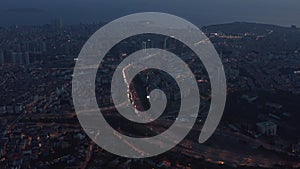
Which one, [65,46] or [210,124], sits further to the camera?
[65,46]

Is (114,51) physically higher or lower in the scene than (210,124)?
higher

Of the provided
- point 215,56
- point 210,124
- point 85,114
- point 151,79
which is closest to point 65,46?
point 215,56

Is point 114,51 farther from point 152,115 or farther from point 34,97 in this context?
point 152,115

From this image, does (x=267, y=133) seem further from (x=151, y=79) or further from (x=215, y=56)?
(x=215, y=56)

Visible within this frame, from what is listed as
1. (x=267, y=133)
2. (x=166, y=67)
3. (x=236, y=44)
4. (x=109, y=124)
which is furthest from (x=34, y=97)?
(x=236, y=44)

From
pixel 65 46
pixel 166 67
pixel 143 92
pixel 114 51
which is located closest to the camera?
pixel 143 92

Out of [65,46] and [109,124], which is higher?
[65,46]

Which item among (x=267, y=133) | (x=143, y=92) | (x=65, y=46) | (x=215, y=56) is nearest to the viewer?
(x=267, y=133)

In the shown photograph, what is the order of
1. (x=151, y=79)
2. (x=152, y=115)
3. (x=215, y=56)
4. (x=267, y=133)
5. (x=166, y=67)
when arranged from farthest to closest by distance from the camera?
(x=215, y=56), (x=166, y=67), (x=151, y=79), (x=152, y=115), (x=267, y=133)

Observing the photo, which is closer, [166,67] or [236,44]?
[166,67]
